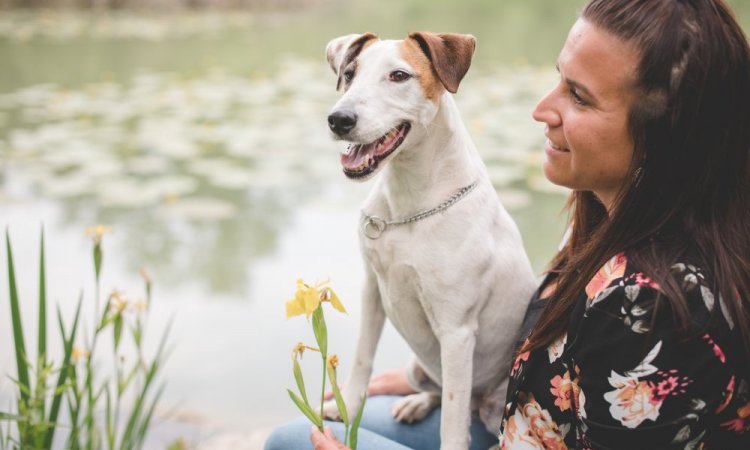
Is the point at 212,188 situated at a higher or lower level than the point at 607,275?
lower

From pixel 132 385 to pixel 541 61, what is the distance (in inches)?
226

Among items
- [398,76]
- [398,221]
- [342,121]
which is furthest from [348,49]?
[398,221]

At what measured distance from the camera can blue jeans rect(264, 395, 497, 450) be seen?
1.55 m

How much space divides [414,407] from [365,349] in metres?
0.21

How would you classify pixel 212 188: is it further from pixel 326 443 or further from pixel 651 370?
pixel 651 370

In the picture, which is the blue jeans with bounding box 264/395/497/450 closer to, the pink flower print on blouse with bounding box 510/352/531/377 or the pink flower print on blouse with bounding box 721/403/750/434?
the pink flower print on blouse with bounding box 510/352/531/377

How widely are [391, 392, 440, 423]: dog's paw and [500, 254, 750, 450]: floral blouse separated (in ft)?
2.25

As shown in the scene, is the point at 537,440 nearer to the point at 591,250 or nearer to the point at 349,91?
the point at 591,250

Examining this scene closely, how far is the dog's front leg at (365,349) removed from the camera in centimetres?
174

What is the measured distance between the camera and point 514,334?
5.60ft

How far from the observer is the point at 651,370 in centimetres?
105

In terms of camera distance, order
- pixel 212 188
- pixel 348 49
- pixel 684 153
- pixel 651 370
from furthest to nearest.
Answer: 1. pixel 212 188
2. pixel 348 49
3. pixel 684 153
4. pixel 651 370

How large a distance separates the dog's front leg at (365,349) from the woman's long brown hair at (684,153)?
0.63 m

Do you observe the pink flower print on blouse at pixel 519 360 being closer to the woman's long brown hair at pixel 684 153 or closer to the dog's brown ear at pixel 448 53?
the woman's long brown hair at pixel 684 153
